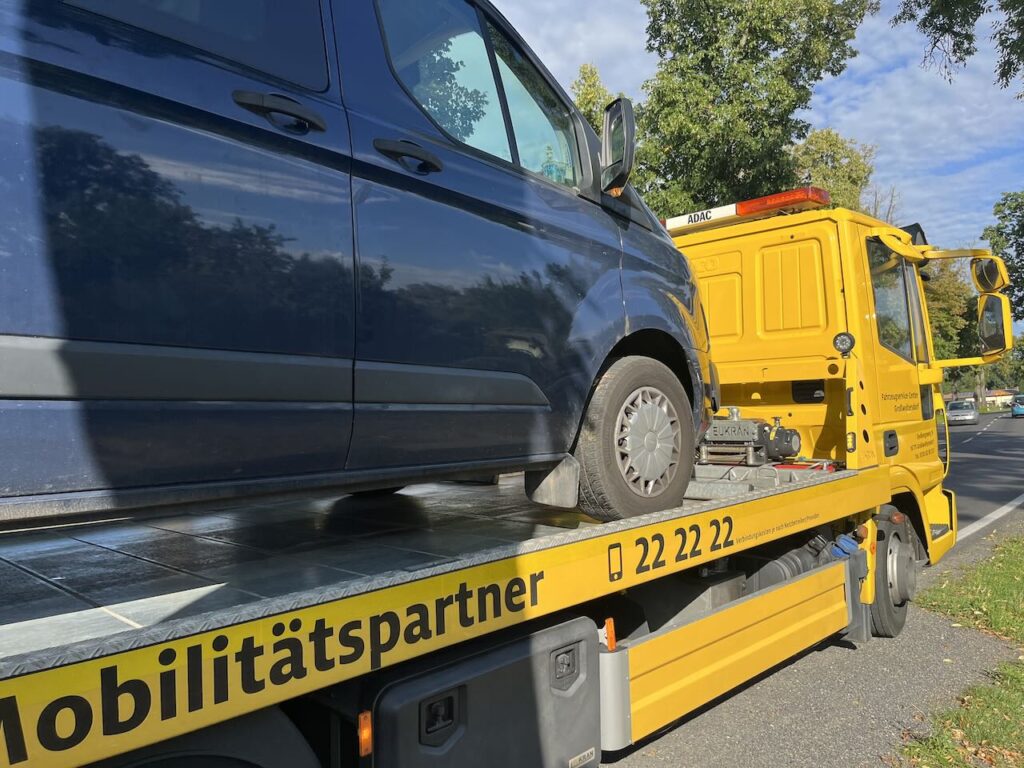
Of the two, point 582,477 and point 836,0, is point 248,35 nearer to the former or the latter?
point 582,477

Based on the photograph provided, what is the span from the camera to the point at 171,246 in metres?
1.68

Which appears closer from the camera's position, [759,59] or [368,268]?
[368,268]

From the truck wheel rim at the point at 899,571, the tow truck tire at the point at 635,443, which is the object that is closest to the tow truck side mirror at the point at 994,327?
the truck wheel rim at the point at 899,571

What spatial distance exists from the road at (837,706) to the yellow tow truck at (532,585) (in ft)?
0.88

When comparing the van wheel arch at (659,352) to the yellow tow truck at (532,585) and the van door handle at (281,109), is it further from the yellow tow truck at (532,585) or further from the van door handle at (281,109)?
the van door handle at (281,109)

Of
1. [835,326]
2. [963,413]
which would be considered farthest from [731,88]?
[963,413]

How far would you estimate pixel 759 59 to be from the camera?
11492 mm

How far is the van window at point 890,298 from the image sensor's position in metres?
4.87

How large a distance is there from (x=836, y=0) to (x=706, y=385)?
10928 millimetres

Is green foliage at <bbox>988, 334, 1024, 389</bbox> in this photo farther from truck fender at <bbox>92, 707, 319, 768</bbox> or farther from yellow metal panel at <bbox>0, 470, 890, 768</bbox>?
truck fender at <bbox>92, 707, 319, 768</bbox>

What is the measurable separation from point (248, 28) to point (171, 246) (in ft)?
2.31

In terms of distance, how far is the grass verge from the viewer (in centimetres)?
333

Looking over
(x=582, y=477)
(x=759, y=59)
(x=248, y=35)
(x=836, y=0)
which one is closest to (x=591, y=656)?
(x=582, y=477)

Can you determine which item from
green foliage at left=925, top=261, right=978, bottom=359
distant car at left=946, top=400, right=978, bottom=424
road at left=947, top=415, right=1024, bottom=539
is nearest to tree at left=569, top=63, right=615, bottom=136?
road at left=947, top=415, right=1024, bottom=539
